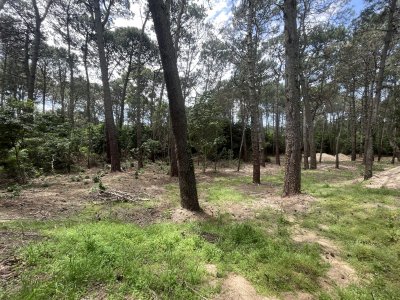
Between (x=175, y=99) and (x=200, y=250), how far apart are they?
9.33 feet

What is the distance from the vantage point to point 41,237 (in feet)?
10.7

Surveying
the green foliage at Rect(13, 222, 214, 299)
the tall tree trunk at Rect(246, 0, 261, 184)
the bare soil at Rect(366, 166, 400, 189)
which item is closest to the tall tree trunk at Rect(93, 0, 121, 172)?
the tall tree trunk at Rect(246, 0, 261, 184)

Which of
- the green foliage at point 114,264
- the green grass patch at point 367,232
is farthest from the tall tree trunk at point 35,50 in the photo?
the green grass patch at point 367,232

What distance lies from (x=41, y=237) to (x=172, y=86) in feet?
10.8

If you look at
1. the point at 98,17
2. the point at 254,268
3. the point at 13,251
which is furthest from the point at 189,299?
the point at 98,17

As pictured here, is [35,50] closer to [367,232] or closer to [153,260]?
[153,260]

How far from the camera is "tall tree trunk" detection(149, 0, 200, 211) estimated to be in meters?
4.58

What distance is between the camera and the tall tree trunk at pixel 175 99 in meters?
4.58

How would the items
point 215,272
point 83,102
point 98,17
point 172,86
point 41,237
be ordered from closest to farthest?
point 215,272 < point 41,237 < point 172,86 < point 98,17 < point 83,102

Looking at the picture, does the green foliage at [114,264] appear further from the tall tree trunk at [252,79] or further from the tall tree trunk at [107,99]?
the tall tree trunk at [107,99]

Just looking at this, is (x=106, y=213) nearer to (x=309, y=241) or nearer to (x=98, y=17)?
(x=309, y=241)

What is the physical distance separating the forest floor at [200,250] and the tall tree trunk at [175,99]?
56cm

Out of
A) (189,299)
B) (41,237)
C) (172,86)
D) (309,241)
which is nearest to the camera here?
(189,299)

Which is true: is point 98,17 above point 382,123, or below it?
above
